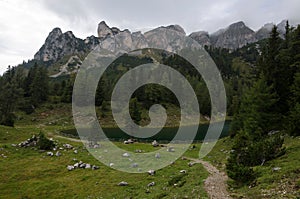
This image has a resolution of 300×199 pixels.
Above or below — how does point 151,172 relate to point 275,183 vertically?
below

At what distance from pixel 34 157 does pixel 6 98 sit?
189 ft

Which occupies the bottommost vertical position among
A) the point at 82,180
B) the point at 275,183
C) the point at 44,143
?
the point at 82,180

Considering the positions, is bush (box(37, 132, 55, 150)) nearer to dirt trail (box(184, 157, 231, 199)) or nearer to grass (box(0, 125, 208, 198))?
grass (box(0, 125, 208, 198))

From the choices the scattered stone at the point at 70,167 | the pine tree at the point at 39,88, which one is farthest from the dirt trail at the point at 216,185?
the pine tree at the point at 39,88

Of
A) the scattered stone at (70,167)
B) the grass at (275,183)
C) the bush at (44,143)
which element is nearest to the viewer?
the grass at (275,183)

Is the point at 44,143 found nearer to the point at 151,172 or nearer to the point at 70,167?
the point at 70,167

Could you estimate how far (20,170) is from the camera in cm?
4097

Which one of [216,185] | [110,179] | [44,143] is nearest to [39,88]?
[44,143]

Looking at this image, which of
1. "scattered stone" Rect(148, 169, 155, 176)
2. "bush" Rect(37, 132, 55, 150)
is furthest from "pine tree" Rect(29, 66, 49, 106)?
"scattered stone" Rect(148, 169, 155, 176)

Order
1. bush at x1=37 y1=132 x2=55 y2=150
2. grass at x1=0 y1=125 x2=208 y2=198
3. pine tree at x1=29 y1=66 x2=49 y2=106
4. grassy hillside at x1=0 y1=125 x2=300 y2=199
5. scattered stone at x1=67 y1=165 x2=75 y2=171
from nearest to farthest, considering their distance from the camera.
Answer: grassy hillside at x1=0 y1=125 x2=300 y2=199
grass at x1=0 y1=125 x2=208 y2=198
scattered stone at x1=67 y1=165 x2=75 y2=171
bush at x1=37 y1=132 x2=55 y2=150
pine tree at x1=29 y1=66 x2=49 y2=106

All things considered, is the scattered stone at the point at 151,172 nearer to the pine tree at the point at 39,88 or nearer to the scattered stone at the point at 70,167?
the scattered stone at the point at 70,167

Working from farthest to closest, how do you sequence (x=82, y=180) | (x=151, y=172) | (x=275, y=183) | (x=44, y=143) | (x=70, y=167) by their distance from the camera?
(x=44, y=143), (x=70, y=167), (x=82, y=180), (x=151, y=172), (x=275, y=183)

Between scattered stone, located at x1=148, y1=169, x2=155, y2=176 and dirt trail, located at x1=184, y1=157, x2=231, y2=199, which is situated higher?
dirt trail, located at x1=184, y1=157, x2=231, y2=199

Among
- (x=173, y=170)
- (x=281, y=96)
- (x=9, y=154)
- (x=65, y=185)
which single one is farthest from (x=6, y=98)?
(x=281, y=96)
